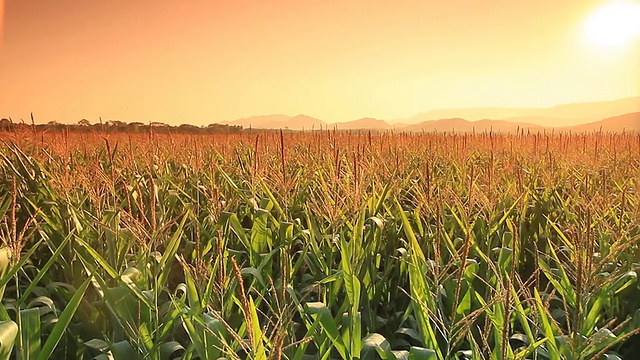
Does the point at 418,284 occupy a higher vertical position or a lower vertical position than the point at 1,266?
lower

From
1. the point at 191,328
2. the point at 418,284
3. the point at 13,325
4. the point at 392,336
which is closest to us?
the point at 13,325

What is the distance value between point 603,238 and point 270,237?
1.66 metres

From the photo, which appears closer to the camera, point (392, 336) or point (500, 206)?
point (392, 336)

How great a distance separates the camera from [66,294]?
6.43 ft

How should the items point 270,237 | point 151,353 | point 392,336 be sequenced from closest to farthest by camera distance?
point 151,353, point 392,336, point 270,237

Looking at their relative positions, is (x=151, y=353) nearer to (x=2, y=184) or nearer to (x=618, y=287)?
(x=618, y=287)

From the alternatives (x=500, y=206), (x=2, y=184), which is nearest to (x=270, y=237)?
(x=500, y=206)

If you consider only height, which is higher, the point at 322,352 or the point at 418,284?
the point at 418,284

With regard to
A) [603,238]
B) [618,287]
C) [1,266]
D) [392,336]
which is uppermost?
[1,266]

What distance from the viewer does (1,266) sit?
151cm

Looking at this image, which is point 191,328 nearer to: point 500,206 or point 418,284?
point 418,284

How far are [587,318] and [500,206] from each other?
1.26 meters

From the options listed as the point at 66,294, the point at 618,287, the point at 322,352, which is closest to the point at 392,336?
the point at 322,352

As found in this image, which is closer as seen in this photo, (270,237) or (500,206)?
(270,237)
